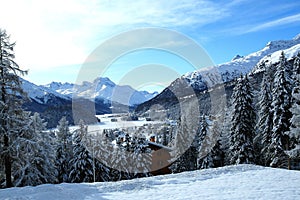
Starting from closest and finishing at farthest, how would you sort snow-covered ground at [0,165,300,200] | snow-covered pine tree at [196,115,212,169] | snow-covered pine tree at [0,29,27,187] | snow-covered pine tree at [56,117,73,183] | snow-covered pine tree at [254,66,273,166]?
1. snow-covered ground at [0,165,300,200]
2. snow-covered pine tree at [0,29,27,187]
3. snow-covered pine tree at [254,66,273,166]
4. snow-covered pine tree at [56,117,73,183]
5. snow-covered pine tree at [196,115,212,169]

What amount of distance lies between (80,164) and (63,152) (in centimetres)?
360

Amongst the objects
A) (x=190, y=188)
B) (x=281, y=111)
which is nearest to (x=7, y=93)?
(x=190, y=188)

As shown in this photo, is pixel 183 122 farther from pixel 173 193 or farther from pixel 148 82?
pixel 173 193

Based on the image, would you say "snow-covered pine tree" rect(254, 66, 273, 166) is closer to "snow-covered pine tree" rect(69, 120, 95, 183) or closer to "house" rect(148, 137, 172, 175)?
"house" rect(148, 137, 172, 175)

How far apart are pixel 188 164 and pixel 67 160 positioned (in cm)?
1712

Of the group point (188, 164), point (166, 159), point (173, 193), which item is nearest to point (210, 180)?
point (173, 193)

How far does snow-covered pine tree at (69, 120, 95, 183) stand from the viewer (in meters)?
30.5

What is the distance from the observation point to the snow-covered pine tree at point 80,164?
30.5 meters

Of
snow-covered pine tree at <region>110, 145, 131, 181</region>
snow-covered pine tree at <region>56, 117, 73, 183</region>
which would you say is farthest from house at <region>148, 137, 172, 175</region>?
snow-covered pine tree at <region>56, 117, 73, 183</region>

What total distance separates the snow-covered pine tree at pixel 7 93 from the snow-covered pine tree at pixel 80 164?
44.3ft

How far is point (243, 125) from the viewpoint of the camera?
27797 mm

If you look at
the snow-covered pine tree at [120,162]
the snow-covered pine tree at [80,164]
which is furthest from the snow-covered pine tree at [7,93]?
the snow-covered pine tree at [120,162]

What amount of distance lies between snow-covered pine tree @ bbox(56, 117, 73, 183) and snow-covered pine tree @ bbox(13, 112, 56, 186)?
18.4 ft

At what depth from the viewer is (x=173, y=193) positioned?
39.8ft
